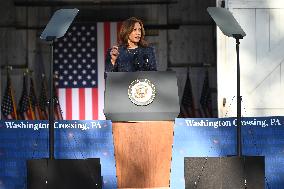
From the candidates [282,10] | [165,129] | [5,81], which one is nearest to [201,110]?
[5,81]

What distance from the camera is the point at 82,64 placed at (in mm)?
10898

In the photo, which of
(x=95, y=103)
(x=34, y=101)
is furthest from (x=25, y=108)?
(x=95, y=103)

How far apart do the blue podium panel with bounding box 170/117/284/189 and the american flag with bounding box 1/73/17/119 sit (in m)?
6.53

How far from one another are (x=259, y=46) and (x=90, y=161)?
12.7 ft

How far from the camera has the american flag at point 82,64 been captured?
10.8m

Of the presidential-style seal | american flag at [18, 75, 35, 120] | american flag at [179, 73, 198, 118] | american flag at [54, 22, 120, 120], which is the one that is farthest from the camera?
american flag at [54, 22, 120, 120]

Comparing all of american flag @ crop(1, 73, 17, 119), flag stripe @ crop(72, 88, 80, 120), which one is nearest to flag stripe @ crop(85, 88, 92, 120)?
flag stripe @ crop(72, 88, 80, 120)

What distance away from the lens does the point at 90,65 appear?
10.9 metres

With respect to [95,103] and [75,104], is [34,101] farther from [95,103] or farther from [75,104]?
[95,103]

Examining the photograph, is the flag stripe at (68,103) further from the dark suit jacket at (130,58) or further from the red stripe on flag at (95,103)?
the dark suit jacket at (130,58)

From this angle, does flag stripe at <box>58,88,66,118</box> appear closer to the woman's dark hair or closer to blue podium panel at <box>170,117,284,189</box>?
the woman's dark hair

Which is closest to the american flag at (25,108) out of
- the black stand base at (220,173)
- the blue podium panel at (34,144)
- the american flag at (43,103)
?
the american flag at (43,103)

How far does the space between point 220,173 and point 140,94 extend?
64cm

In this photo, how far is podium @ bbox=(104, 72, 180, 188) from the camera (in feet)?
12.4
